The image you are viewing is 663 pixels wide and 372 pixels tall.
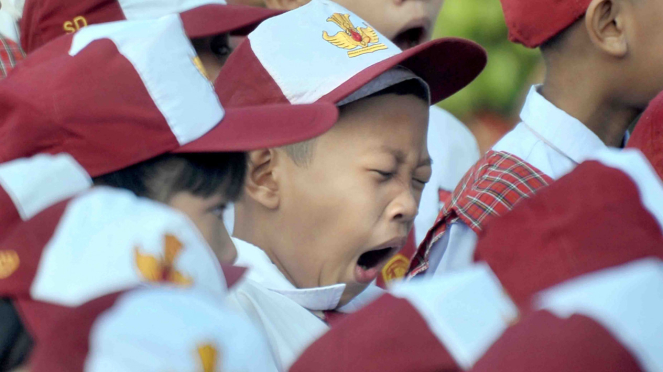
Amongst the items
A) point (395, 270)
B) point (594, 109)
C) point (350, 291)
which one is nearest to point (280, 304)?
point (350, 291)

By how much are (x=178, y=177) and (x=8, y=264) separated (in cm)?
61

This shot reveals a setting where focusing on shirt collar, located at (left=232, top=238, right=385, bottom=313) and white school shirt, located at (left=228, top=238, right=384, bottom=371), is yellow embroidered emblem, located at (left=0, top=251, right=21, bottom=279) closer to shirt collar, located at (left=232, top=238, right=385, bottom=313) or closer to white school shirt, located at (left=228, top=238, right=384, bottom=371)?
white school shirt, located at (left=228, top=238, right=384, bottom=371)

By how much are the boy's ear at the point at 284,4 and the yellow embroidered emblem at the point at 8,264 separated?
2144mm

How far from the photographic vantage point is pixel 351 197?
6.66ft

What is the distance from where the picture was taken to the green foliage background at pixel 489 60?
507cm

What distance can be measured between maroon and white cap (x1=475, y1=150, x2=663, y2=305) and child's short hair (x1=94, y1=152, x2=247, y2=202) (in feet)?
2.44

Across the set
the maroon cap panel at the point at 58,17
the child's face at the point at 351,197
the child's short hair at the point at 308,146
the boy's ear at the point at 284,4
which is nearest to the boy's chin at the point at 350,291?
the child's face at the point at 351,197

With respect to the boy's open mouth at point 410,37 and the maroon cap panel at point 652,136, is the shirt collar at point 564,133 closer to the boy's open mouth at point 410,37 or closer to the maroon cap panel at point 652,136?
the maroon cap panel at point 652,136

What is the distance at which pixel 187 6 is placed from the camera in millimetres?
2867

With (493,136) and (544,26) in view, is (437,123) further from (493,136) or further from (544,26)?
(493,136)

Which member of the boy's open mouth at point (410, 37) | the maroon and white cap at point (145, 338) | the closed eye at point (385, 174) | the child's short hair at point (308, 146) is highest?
the maroon and white cap at point (145, 338)

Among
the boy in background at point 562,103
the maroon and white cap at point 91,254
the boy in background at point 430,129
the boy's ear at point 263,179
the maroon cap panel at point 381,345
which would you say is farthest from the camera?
the boy in background at point 430,129

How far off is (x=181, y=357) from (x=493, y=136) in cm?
445

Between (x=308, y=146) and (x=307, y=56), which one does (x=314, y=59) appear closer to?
(x=307, y=56)
